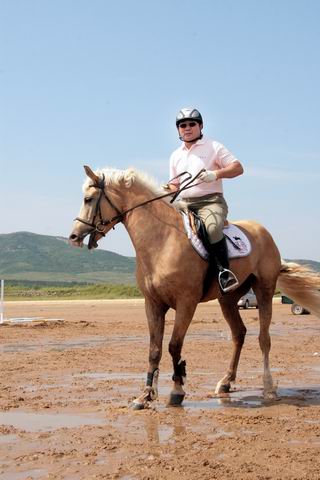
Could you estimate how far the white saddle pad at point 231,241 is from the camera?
8312 millimetres

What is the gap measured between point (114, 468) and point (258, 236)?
5020 mm

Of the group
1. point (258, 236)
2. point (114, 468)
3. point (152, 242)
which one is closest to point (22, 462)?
point (114, 468)

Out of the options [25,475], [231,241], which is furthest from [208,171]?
[25,475]

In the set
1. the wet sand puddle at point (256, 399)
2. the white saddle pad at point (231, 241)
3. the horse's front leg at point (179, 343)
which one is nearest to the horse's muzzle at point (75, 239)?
the white saddle pad at point (231, 241)

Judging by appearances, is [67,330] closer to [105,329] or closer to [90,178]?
[105,329]

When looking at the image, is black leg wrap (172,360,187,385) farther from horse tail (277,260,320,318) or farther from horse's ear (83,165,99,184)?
horse tail (277,260,320,318)

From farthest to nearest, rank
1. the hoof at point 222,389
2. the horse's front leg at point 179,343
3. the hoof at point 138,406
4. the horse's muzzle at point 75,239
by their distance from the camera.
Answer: the hoof at point 222,389 → the horse's muzzle at point 75,239 → the horse's front leg at point 179,343 → the hoof at point 138,406

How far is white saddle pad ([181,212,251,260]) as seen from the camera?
8312 millimetres

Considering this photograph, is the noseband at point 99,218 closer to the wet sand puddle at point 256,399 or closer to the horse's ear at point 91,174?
the horse's ear at point 91,174

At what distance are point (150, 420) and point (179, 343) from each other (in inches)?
47.8

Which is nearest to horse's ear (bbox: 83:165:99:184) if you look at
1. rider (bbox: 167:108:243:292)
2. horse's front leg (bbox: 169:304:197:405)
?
rider (bbox: 167:108:243:292)

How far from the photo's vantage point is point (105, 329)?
21391mm

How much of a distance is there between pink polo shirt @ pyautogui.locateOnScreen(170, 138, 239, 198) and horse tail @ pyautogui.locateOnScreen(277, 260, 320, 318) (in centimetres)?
219

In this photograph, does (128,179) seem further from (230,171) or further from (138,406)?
(138,406)
